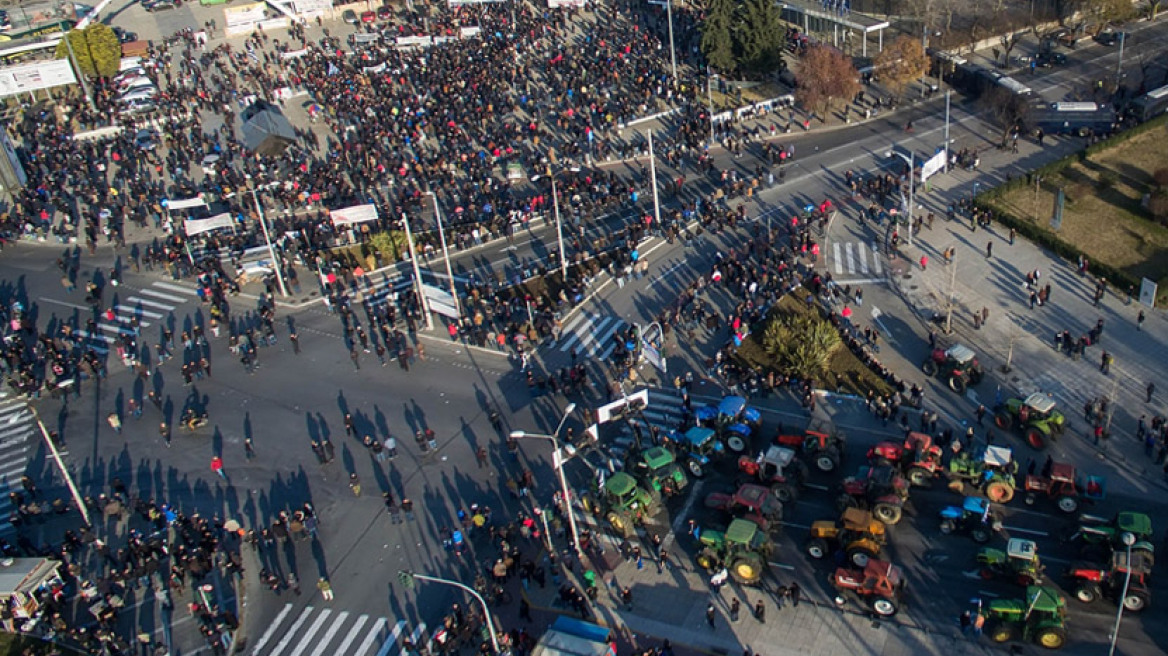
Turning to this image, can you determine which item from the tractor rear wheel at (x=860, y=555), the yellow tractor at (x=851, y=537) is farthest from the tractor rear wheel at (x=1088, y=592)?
the tractor rear wheel at (x=860, y=555)

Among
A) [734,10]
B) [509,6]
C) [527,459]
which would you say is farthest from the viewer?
[509,6]

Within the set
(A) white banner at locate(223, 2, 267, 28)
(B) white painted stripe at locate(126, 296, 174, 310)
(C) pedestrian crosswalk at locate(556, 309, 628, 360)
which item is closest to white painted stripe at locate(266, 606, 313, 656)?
(C) pedestrian crosswalk at locate(556, 309, 628, 360)

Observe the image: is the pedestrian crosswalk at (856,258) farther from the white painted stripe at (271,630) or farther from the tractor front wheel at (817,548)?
the white painted stripe at (271,630)

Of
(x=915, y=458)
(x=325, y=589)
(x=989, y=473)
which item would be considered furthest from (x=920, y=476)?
(x=325, y=589)

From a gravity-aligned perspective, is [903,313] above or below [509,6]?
below

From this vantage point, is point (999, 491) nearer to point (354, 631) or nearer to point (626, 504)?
point (626, 504)

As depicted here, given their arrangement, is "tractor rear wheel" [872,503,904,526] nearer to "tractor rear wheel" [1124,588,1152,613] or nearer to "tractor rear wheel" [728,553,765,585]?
"tractor rear wheel" [728,553,765,585]

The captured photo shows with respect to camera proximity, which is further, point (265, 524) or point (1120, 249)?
point (1120, 249)

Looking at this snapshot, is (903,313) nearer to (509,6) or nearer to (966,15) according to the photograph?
(966,15)

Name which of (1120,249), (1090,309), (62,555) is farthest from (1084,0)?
(62,555)
